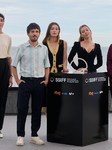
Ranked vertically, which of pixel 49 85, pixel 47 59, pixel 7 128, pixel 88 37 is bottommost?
pixel 7 128

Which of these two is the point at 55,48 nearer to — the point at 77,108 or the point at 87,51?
the point at 87,51

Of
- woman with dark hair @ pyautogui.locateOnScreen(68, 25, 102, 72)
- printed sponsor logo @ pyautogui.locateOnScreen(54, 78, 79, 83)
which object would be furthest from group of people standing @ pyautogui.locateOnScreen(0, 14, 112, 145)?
printed sponsor logo @ pyautogui.locateOnScreen(54, 78, 79, 83)

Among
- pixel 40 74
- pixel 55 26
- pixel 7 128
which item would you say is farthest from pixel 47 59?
pixel 7 128

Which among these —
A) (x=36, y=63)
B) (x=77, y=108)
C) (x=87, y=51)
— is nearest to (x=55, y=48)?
(x=87, y=51)

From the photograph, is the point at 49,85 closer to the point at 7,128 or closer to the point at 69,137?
the point at 69,137

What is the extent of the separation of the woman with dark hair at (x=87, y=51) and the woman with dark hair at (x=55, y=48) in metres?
0.16

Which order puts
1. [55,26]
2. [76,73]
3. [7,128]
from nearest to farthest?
1. [76,73]
2. [55,26]
3. [7,128]

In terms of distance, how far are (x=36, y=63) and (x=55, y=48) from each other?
1.94 ft

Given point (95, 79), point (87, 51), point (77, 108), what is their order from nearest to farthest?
point (77, 108) < point (95, 79) < point (87, 51)

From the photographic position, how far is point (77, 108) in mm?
4348

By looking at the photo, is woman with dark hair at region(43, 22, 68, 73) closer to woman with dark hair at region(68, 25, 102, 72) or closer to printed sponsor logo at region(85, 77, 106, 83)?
woman with dark hair at region(68, 25, 102, 72)

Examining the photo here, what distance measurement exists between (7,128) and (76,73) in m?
1.88

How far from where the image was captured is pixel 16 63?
4.41 meters

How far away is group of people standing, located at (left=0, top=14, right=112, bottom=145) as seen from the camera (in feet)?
14.5
